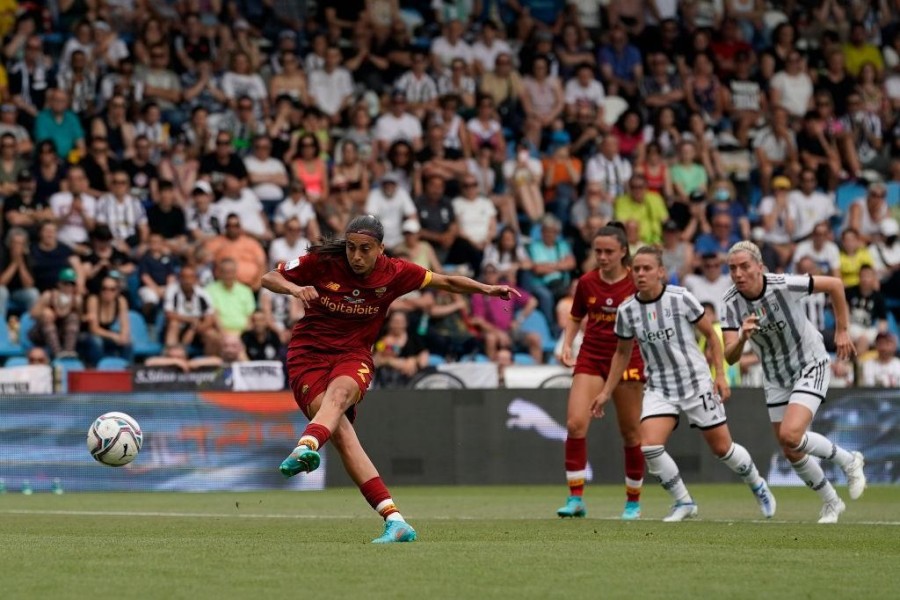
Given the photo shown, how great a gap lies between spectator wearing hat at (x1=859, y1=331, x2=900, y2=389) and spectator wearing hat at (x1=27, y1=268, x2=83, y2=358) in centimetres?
1033

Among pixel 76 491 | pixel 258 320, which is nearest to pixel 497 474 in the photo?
pixel 258 320

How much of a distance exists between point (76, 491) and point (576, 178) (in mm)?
9786

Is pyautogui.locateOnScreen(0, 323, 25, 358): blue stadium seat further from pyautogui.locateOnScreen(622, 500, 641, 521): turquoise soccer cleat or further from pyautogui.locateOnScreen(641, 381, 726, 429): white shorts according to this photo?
pyautogui.locateOnScreen(641, 381, 726, 429): white shorts

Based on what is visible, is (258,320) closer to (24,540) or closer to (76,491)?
(76,491)

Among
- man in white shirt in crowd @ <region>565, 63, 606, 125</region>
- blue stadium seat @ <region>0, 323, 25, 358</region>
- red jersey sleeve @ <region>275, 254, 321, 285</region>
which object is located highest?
man in white shirt in crowd @ <region>565, 63, 606, 125</region>

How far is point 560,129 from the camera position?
24984mm

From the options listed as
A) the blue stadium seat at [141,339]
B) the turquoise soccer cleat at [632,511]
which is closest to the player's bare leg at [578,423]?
the turquoise soccer cleat at [632,511]

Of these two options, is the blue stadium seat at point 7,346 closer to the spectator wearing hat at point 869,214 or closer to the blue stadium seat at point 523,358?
the blue stadium seat at point 523,358

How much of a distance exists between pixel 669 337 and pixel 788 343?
0.98 metres

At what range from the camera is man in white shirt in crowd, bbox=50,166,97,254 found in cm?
2073

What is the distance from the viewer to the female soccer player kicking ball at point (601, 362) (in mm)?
13383

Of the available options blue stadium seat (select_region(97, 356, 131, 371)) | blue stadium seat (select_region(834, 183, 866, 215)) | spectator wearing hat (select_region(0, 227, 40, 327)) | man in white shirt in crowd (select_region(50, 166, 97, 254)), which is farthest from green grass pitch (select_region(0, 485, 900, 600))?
blue stadium seat (select_region(834, 183, 866, 215))

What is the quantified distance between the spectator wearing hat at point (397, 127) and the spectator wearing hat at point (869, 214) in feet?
22.7

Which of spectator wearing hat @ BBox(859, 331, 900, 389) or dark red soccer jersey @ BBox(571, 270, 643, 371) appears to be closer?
dark red soccer jersey @ BBox(571, 270, 643, 371)
